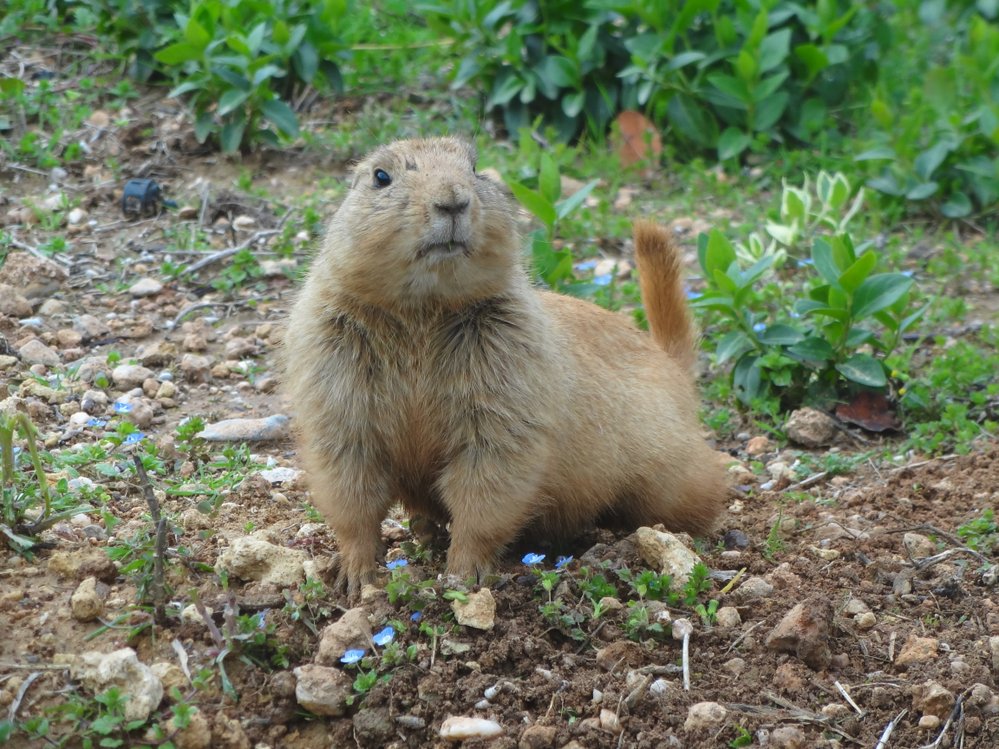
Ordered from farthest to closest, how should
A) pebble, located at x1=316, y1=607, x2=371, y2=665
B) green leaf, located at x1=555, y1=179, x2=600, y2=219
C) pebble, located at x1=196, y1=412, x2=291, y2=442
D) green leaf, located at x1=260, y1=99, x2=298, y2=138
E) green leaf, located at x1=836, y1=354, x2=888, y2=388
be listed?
green leaf, located at x1=260, y1=99, x2=298, y2=138, green leaf, located at x1=555, y1=179, x2=600, y2=219, green leaf, located at x1=836, y1=354, x2=888, y2=388, pebble, located at x1=196, y1=412, x2=291, y2=442, pebble, located at x1=316, y1=607, x2=371, y2=665

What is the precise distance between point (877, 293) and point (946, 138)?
2.78 m

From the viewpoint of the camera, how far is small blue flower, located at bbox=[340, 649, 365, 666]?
3.52 m

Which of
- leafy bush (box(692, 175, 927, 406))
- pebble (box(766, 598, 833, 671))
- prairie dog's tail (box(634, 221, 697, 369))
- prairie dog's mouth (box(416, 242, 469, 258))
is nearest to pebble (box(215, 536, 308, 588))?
prairie dog's mouth (box(416, 242, 469, 258))

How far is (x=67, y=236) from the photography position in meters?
6.98

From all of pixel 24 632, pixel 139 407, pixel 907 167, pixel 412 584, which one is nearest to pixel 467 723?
pixel 412 584

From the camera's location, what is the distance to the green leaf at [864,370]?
592 centimetres

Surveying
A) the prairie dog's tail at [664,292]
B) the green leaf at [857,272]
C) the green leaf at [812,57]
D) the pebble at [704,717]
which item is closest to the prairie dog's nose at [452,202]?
the prairie dog's tail at [664,292]

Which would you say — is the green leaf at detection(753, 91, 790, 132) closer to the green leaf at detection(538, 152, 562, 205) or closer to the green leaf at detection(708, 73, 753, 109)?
the green leaf at detection(708, 73, 753, 109)

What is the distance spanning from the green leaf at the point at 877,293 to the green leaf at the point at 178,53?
13.0ft

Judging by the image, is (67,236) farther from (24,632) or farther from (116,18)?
(24,632)

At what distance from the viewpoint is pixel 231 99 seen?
7398 millimetres

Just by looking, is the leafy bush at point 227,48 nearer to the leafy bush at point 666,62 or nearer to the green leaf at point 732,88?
the leafy bush at point 666,62

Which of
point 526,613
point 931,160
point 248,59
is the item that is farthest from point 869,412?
point 248,59

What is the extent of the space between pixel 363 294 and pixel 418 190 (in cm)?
38
